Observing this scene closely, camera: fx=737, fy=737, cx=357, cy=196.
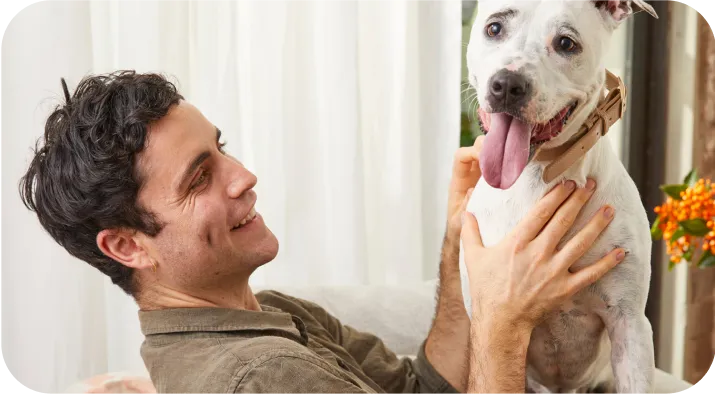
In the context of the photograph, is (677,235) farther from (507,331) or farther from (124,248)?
(124,248)

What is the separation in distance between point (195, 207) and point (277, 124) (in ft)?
3.87

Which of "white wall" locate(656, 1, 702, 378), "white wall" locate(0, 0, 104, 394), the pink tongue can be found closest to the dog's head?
the pink tongue

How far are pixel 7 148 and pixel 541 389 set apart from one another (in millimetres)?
1525

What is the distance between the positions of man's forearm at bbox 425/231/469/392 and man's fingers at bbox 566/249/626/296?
1.35 feet

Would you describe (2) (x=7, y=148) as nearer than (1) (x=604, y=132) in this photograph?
No

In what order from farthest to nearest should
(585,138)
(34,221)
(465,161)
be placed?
(34,221) → (465,161) → (585,138)

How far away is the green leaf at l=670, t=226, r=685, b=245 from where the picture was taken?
49.5 inches

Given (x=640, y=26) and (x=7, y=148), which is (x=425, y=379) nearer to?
(x=7, y=148)

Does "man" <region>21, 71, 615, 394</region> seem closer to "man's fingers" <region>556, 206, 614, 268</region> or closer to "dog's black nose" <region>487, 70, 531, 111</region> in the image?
"man's fingers" <region>556, 206, 614, 268</region>

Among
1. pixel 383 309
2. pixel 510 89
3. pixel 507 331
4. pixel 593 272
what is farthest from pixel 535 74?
pixel 383 309

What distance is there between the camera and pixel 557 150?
1.33 meters

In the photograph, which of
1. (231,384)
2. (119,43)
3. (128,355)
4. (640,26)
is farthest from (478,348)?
(640,26)

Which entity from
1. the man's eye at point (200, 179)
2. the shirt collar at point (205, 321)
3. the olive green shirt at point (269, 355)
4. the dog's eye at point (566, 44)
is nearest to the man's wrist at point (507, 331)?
the olive green shirt at point (269, 355)

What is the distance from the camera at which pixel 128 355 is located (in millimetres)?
2258
